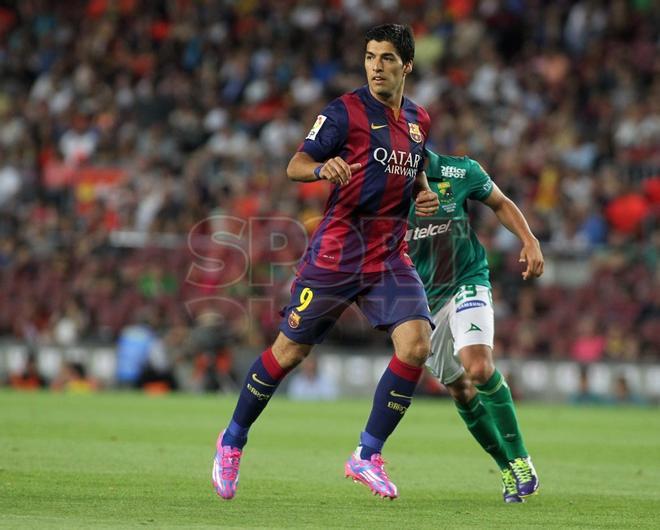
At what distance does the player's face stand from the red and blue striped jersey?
11cm

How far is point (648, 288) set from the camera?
20781mm

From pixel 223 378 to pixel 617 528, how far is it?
14846 mm

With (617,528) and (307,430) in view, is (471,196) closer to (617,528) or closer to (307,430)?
(617,528)

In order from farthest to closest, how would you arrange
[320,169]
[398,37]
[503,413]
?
[503,413]
[398,37]
[320,169]

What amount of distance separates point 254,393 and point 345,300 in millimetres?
815

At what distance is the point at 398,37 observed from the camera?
813cm

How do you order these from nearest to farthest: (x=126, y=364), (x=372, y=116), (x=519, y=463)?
(x=372, y=116), (x=519, y=463), (x=126, y=364)

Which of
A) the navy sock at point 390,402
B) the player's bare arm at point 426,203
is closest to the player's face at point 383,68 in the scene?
the player's bare arm at point 426,203

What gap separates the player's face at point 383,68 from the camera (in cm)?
811

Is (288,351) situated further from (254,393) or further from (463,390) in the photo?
(463,390)

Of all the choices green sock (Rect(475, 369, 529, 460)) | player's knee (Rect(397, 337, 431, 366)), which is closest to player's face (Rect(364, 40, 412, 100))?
player's knee (Rect(397, 337, 431, 366))

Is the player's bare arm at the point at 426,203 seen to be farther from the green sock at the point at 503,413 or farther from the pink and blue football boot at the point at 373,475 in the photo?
the pink and blue football boot at the point at 373,475

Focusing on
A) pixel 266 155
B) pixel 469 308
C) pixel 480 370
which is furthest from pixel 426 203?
pixel 266 155

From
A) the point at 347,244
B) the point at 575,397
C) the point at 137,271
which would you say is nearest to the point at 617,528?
the point at 347,244
